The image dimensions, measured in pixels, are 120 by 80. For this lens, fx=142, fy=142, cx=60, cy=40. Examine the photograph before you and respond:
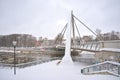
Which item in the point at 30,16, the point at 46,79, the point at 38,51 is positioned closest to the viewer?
the point at 46,79

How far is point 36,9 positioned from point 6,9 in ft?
2.96

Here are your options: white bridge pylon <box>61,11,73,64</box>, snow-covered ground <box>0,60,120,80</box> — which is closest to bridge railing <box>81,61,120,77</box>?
snow-covered ground <box>0,60,120,80</box>

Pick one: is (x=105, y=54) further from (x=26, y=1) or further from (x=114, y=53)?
(x=26, y=1)

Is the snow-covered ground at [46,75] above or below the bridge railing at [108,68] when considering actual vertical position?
below

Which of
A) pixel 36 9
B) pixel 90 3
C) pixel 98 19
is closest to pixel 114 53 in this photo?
pixel 98 19

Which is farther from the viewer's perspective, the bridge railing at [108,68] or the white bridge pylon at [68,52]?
the white bridge pylon at [68,52]

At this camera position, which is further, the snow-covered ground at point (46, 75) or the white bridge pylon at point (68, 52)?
the white bridge pylon at point (68, 52)

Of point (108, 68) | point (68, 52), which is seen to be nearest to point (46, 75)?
point (108, 68)

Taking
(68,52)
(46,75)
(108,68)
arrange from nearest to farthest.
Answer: (108,68)
(46,75)
(68,52)

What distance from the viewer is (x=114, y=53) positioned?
14.2ft

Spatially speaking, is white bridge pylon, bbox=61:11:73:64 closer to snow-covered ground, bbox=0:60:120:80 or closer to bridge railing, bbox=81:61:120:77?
snow-covered ground, bbox=0:60:120:80

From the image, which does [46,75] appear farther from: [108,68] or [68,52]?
[68,52]

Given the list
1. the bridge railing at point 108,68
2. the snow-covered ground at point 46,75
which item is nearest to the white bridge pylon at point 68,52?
the snow-covered ground at point 46,75

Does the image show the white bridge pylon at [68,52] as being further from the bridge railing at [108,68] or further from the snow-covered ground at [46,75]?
the bridge railing at [108,68]
